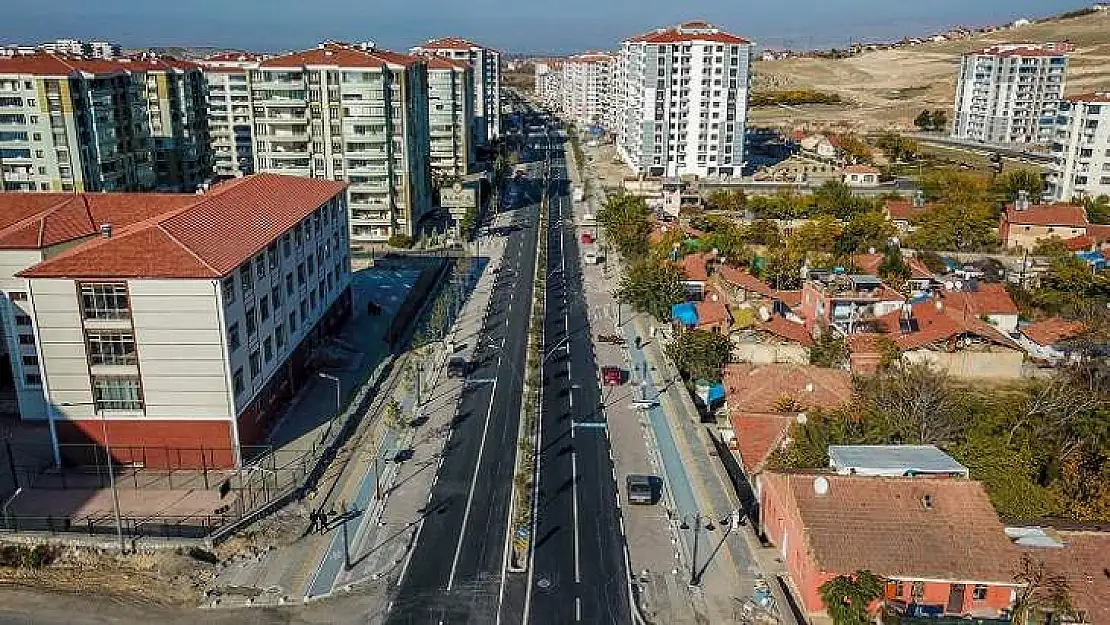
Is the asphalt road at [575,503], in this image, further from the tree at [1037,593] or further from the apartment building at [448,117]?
the apartment building at [448,117]

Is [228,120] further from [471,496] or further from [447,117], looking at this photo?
[471,496]

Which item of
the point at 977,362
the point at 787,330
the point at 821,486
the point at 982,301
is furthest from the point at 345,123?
the point at 821,486

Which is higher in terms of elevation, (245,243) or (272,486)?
(245,243)

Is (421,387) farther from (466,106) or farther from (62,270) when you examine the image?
(466,106)

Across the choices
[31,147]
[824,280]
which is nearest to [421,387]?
[824,280]

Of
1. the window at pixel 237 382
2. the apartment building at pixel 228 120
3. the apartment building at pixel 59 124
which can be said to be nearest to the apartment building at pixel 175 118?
the apartment building at pixel 228 120

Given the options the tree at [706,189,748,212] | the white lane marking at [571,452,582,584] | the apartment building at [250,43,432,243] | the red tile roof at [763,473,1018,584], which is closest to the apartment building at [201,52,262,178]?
the apartment building at [250,43,432,243]

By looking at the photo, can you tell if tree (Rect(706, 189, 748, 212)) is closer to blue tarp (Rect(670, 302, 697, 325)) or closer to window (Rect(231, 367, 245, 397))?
blue tarp (Rect(670, 302, 697, 325))
